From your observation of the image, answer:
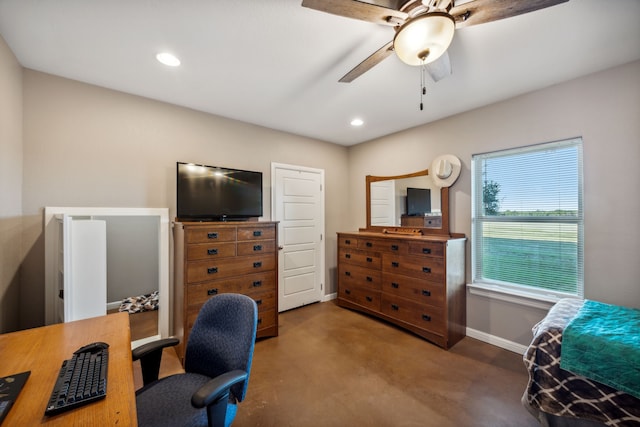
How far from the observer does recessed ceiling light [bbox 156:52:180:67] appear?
6.33 feet

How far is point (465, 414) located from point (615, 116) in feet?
8.67

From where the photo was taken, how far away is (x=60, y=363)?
3.55ft

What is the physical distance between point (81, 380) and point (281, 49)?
2144mm

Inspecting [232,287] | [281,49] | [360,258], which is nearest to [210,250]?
[232,287]

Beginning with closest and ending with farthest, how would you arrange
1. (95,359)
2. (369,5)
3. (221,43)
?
(95,359), (369,5), (221,43)

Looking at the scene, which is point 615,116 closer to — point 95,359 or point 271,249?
point 271,249

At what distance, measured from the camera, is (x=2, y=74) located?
1766 mm

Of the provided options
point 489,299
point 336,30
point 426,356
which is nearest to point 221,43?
point 336,30

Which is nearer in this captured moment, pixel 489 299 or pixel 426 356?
pixel 426 356

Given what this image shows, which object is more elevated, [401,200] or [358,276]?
[401,200]

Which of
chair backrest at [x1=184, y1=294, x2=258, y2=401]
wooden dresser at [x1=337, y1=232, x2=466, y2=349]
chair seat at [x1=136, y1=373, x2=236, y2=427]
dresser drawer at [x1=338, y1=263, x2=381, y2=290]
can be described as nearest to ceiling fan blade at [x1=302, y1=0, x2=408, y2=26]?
chair backrest at [x1=184, y1=294, x2=258, y2=401]

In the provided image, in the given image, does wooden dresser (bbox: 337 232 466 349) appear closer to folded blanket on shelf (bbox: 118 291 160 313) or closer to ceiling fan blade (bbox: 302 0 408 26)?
ceiling fan blade (bbox: 302 0 408 26)

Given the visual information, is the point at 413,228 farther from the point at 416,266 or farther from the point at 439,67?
the point at 439,67

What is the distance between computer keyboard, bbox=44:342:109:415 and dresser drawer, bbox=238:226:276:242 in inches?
62.5
